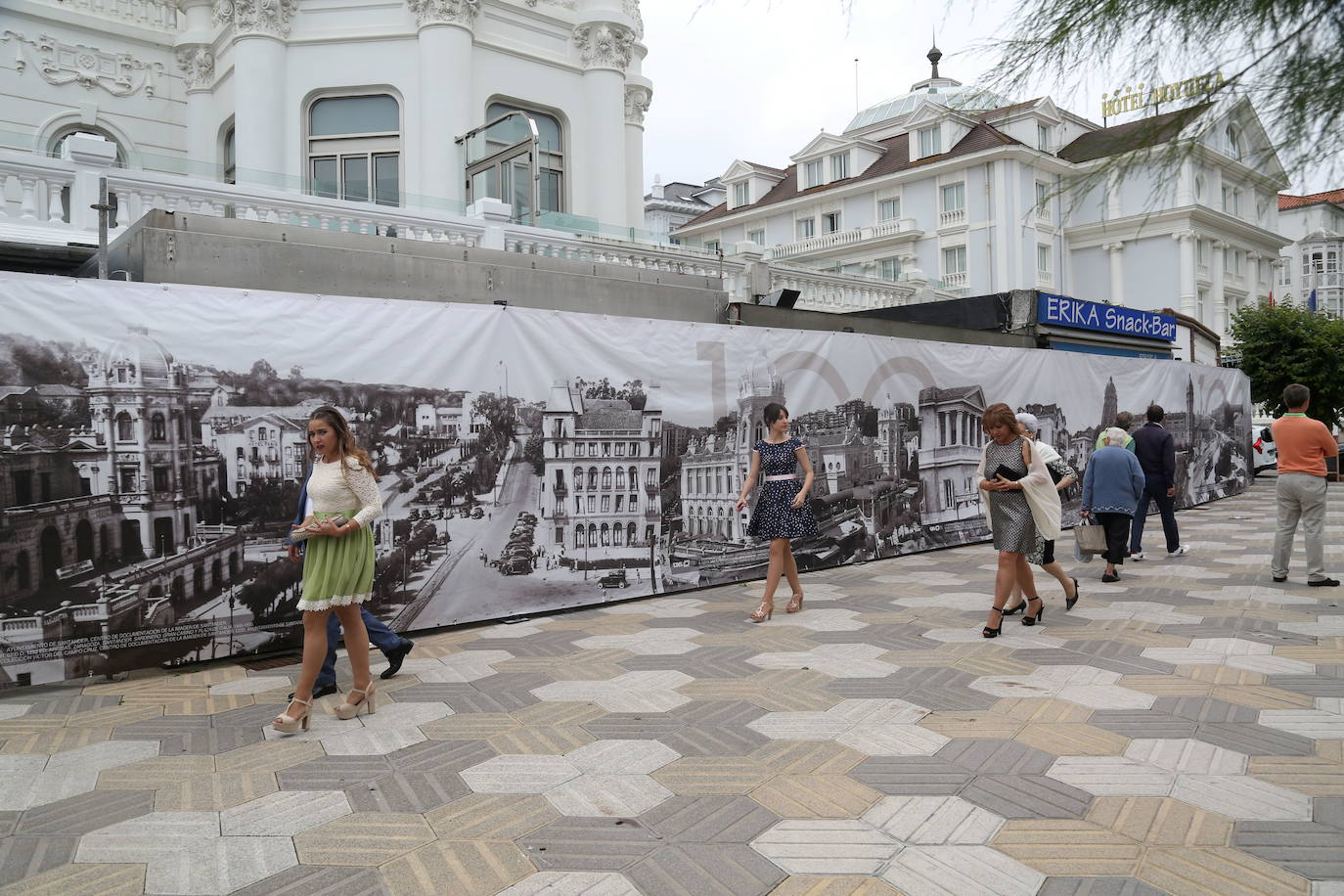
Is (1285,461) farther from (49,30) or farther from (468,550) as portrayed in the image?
(49,30)

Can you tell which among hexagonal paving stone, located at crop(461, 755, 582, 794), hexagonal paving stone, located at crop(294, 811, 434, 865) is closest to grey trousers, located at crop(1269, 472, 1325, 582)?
hexagonal paving stone, located at crop(461, 755, 582, 794)

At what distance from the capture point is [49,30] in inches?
752

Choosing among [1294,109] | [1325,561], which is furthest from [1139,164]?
[1325,561]

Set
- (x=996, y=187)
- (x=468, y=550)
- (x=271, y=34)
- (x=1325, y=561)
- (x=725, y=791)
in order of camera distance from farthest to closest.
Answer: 1. (x=996, y=187)
2. (x=271, y=34)
3. (x=1325, y=561)
4. (x=468, y=550)
5. (x=725, y=791)

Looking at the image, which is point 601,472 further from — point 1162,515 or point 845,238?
point 845,238

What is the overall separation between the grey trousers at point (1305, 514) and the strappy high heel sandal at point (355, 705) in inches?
317

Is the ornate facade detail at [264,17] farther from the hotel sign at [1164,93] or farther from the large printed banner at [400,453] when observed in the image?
the hotel sign at [1164,93]

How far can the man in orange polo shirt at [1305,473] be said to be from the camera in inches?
327

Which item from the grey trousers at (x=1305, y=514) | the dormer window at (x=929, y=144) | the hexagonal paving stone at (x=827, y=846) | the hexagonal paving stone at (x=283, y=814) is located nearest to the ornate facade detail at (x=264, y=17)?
the hexagonal paving stone at (x=283, y=814)

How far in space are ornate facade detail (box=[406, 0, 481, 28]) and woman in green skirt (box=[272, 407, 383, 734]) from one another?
1660 centimetres

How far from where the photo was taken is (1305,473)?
27.5 ft

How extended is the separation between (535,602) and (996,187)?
37013mm

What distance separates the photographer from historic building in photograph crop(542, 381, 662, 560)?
7.81 meters

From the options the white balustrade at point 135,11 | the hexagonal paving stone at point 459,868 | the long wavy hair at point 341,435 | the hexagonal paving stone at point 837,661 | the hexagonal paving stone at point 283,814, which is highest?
the white balustrade at point 135,11
